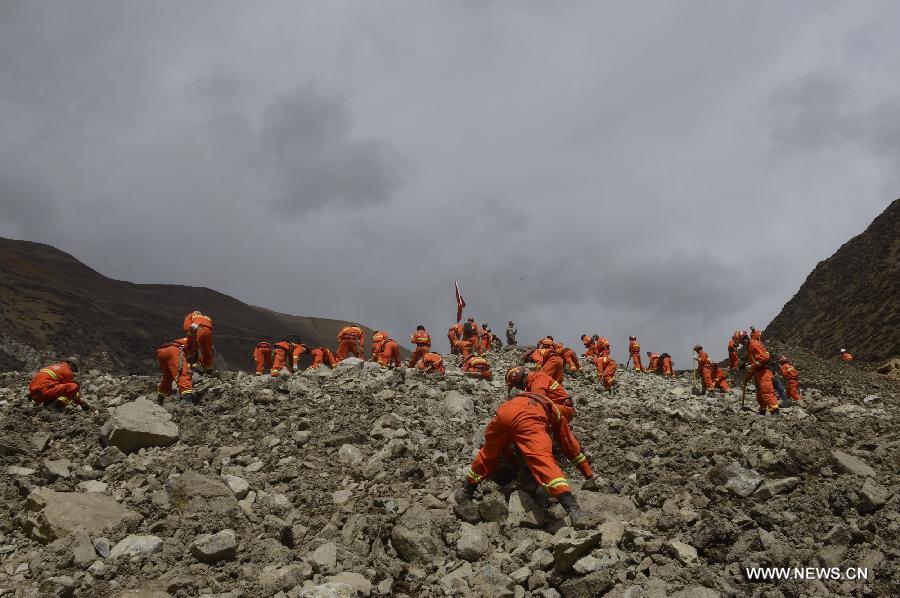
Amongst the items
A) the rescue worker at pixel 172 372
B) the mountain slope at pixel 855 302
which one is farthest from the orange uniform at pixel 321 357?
the mountain slope at pixel 855 302

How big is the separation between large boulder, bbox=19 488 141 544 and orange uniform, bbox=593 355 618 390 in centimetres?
1301

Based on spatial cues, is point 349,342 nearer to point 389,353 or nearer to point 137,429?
point 389,353

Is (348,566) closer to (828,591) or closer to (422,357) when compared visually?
(828,591)

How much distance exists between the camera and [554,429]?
607 centimetres

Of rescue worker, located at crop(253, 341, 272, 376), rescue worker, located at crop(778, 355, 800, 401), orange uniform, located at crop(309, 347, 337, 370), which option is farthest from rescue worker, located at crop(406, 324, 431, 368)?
rescue worker, located at crop(778, 355, 800, 401)

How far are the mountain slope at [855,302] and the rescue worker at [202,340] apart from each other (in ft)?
108

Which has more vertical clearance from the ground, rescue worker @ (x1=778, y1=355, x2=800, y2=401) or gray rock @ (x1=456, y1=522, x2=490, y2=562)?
rescue worker @ (x1=778, y1=355, x2=800, y2=401)

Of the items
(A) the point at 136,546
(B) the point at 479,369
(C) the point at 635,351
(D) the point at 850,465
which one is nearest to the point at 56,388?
(A) the point at 136,546

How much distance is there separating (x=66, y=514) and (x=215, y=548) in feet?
6.64

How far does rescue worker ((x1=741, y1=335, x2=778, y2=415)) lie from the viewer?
10.6 m

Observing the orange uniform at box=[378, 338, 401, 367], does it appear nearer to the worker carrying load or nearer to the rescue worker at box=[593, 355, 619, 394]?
the worker carrying load

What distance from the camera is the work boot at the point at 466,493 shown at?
549cm

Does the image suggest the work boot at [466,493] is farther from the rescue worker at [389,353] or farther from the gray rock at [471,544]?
the rescue worker at [389,353]

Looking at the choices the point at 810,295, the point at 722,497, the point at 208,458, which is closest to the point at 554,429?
the point at 722,497
